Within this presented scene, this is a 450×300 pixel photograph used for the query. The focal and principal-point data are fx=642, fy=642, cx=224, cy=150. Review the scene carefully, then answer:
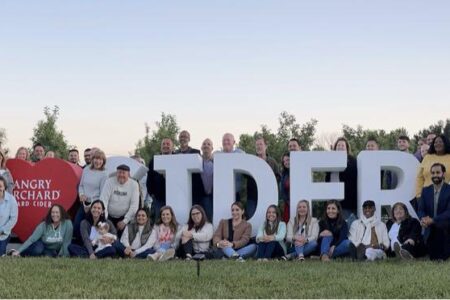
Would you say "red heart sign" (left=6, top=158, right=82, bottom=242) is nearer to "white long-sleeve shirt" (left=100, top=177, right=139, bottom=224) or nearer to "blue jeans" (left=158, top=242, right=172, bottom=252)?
"white long-sleeve shirt" (left=100, top=177, right=139, bottom=224)

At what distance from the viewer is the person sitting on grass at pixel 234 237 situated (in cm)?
1048

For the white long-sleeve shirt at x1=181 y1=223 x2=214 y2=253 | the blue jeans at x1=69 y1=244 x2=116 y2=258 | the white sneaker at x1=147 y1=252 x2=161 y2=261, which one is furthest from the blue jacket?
the blue jeans at x1=69 y1=244 x2=116 y2=258

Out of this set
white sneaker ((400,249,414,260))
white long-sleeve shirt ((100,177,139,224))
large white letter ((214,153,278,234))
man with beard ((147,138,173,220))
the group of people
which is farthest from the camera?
man with beard ((147,138,173,220))

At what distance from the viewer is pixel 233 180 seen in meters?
11.7

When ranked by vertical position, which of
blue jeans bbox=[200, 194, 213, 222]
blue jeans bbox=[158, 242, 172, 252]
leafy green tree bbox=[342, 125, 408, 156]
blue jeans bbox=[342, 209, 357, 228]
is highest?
leafy green tree bbox=[342, 125, 408, 156]

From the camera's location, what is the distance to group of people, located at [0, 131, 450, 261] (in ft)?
33.1

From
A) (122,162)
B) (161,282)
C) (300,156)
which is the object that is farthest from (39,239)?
(300,156)

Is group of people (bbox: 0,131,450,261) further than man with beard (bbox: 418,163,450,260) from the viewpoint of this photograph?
Yes

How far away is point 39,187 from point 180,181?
9.67 feet

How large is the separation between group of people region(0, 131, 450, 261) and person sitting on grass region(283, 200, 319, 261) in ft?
0.05

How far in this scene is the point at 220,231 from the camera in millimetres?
10836

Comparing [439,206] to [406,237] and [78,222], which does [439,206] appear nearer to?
[406,237]

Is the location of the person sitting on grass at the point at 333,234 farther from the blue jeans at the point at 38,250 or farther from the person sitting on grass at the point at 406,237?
the blue jeans at the point at 38,250

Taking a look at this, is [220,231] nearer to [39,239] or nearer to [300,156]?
[300,156]
